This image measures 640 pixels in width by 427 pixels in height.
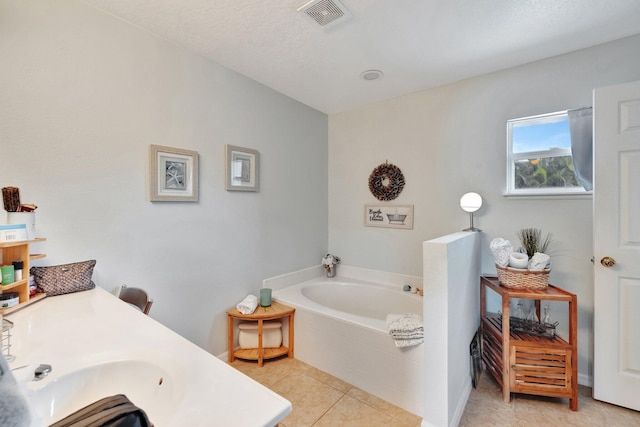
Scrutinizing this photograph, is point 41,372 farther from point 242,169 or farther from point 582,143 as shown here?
point 582,143

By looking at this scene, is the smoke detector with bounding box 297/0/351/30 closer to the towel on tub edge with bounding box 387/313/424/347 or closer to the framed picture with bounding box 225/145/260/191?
the framed picture with bounding box 225/145/260/191

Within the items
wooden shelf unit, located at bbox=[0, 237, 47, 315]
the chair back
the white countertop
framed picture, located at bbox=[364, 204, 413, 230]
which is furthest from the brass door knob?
wooden shelf unit, located at bbox=[0, 237, 47, 315]

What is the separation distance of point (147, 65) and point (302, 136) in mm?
1509

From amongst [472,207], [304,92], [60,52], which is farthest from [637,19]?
[60,52]

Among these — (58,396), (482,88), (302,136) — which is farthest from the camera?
(302,136)

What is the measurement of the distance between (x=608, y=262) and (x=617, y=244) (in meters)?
0.13

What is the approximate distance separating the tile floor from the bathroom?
0.38 m

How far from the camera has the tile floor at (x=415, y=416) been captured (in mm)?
1673

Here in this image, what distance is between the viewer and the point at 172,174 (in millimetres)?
1979

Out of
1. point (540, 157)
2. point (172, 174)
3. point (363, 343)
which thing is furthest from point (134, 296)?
point (540, 157)

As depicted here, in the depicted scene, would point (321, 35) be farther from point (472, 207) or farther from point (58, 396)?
point (58, 396)

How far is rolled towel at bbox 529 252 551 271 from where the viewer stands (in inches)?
70.6

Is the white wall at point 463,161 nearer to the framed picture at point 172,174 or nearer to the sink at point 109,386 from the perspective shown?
the framed picture at point 172,174

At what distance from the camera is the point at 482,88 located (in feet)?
7.79
